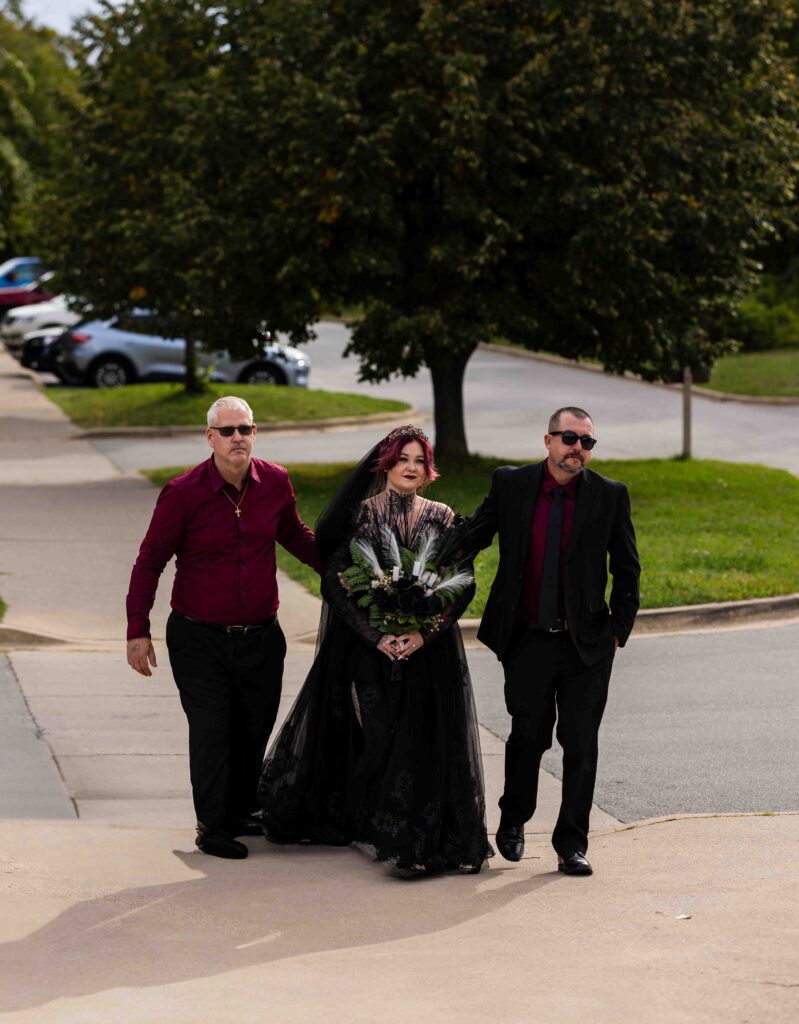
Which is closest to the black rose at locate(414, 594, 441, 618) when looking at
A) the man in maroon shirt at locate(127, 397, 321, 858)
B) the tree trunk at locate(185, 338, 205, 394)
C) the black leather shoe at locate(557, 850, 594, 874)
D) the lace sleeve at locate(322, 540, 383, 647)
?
the lace sleeve at locate(322, 540, 383, 647)

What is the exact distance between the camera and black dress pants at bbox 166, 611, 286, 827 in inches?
301

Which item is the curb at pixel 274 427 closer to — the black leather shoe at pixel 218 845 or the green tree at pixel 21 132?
A: the green tree at pixel 21 132

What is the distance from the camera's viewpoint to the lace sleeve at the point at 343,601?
7.40 meters

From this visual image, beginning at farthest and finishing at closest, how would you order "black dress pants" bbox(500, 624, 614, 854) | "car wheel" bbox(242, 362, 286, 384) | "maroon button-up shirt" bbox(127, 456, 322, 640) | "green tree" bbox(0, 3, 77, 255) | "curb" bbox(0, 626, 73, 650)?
"car wheel" bbox(242, 362, 286, 384)
"green tree" bbox(0, 3, 77, 255)
"curb" bbox(0, 626, 73, 650)
"maroon button-up shirt" bbox(127, 456, 322, 640)
"black dress pants" bbox(500, 624, 614, 854)

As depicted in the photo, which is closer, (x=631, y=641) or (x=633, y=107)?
(x=631, y=641)

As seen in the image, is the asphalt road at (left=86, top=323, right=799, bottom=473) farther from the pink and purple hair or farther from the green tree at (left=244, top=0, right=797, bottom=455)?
the pink and purple hair

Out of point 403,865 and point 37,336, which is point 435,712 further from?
point 37,336

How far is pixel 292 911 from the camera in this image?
22.0ft

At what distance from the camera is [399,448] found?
24.0 ft

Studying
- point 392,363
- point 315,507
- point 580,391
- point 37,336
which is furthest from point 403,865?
point 37,336

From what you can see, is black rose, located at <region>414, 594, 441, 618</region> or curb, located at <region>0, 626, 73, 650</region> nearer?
black rose, located at <region>414, 594, 441, 618</region>

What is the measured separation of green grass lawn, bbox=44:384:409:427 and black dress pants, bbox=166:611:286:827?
2010 centimetres

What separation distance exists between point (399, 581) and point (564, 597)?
686 mm

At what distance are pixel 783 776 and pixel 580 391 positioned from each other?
28.2m
